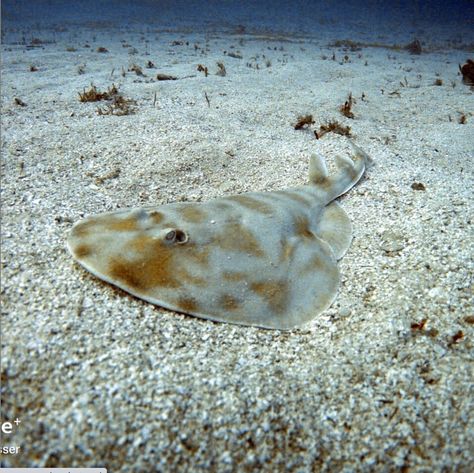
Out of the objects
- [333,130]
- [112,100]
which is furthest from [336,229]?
[112,100]

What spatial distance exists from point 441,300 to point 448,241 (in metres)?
0.75

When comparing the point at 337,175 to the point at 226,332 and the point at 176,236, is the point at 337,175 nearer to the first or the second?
the point at 176,236

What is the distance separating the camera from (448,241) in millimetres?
3088

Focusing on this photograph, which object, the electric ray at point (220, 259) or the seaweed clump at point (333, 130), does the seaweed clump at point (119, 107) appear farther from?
the electric ray at point (220, 259)

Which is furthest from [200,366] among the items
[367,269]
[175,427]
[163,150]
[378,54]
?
[378,54]

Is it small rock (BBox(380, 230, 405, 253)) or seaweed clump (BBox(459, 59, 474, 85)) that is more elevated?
seaweed clump (BBox(459, 59, 474, 85))

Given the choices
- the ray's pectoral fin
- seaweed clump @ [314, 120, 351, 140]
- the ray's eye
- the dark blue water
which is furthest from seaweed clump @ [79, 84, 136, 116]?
the dark blue water

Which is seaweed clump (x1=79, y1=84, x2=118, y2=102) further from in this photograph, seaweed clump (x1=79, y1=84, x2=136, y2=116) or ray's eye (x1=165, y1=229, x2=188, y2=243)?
ray's eye (x1=165, y1=229, x2=188, y2=243)

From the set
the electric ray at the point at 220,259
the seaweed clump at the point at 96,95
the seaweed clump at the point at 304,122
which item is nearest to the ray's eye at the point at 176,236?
the electric ray at the point at 220,259

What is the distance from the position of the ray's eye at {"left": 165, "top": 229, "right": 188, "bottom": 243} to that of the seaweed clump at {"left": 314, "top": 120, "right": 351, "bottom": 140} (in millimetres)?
3449

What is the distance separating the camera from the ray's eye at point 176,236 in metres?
2.31

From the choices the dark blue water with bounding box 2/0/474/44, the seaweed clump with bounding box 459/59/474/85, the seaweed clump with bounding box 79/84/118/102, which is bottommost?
the seaweed clump with bounding box 79/84/118/102

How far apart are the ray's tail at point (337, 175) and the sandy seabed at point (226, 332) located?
6.4 inches

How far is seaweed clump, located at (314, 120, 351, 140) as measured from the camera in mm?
5219
